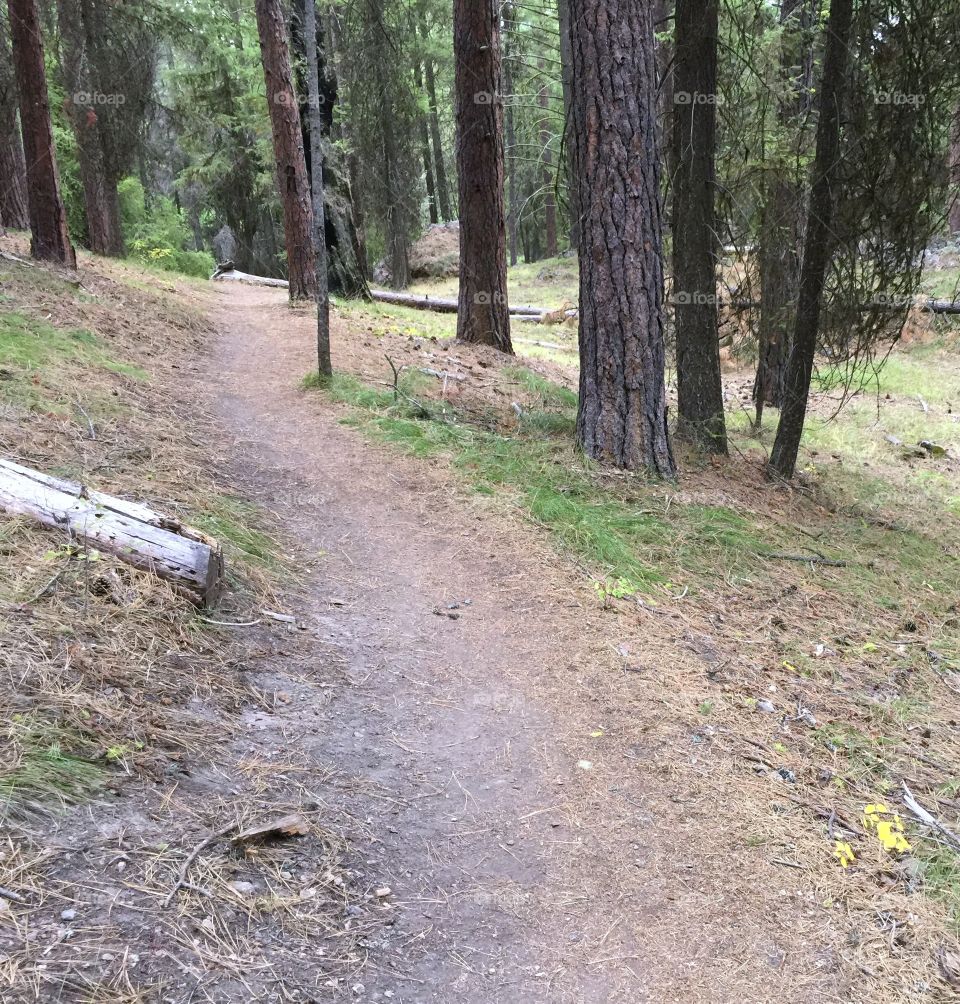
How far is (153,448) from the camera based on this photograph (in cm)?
530

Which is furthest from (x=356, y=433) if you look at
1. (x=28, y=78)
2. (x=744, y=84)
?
(x=28, y=78)

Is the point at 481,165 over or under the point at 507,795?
over

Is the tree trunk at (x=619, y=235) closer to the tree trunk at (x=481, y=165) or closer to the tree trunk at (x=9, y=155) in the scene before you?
the tree trunk at (x=481, y=165)

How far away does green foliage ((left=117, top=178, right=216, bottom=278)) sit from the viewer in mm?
21875

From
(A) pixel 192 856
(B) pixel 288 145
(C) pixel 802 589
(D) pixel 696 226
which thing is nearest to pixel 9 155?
(B) pixel 288 145

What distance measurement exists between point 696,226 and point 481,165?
3.76 metres

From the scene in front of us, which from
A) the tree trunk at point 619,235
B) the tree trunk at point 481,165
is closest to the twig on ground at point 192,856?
the tree trunk at point 619,235

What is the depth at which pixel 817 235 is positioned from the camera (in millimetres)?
7117

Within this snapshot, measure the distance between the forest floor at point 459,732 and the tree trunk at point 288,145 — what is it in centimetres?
767

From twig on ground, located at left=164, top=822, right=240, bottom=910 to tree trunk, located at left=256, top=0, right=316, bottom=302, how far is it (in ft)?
41.5

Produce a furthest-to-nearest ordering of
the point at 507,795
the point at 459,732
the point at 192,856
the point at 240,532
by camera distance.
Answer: the point at 240,532, the point at 459,732, the point at 507,795, the point at 192,856

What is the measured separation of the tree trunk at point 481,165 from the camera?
379 inches

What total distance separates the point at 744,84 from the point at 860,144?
261 centimetres

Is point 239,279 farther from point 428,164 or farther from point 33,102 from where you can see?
point 428,164
